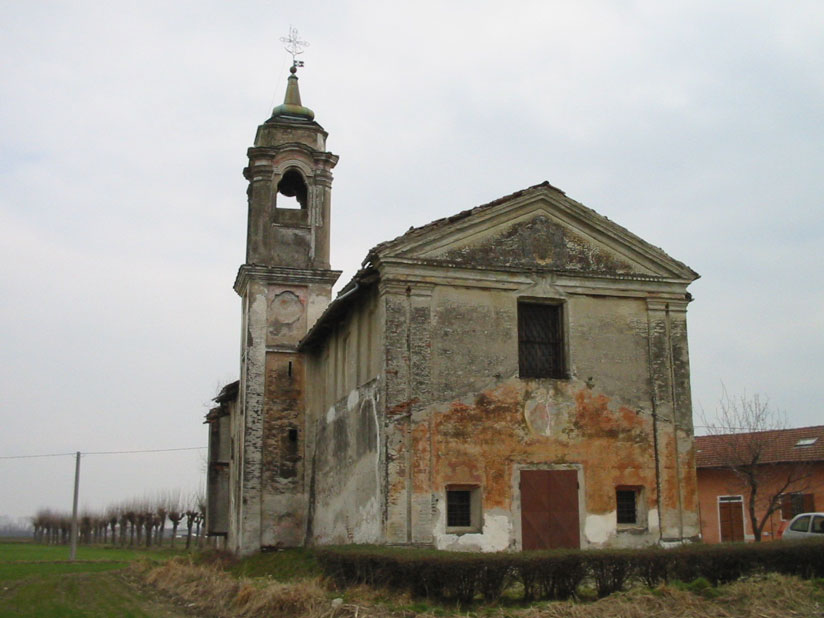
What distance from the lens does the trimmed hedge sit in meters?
12.3

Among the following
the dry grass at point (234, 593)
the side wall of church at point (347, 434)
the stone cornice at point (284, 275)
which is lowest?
the dry grass at point (234, 593)

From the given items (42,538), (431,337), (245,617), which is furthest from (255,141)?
(42,538)

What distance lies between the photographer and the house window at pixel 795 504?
30.8 metres

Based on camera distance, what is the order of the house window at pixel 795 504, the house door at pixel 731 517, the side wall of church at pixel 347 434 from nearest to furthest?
the side wall of church at pixel 347 434 → the house window at pixel 795 504 → the house door at pixel 731 517

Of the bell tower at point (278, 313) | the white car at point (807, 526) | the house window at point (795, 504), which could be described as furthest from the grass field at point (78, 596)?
the house window at point (795, 504)

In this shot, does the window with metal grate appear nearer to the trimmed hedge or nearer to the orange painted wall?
the trimmed hedge

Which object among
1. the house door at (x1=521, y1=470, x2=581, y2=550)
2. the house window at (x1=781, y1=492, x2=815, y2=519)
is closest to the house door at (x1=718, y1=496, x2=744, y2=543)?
the house window at (x1=781, y1=492, x2=815, y2=519)

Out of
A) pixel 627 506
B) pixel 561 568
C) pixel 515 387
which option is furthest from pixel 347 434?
pixel 561 568

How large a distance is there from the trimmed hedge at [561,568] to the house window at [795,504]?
736 inches

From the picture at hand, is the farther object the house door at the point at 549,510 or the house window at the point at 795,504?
the house window at the point at 795,504

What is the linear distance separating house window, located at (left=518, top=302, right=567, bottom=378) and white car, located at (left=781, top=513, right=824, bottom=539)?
8295 mm

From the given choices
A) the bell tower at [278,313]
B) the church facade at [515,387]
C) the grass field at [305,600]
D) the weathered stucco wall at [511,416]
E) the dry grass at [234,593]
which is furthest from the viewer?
the bell tower at [278,313]

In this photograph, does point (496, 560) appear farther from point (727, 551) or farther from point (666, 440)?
point (666, 440)

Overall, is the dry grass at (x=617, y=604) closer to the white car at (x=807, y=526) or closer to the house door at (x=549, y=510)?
the house door at (x=549, y=510)
